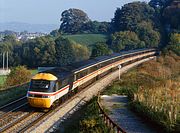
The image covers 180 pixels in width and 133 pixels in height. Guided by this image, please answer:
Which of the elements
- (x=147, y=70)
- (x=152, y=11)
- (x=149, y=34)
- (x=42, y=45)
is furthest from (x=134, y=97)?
(x=152, y=11)

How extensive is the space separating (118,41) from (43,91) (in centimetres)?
7505

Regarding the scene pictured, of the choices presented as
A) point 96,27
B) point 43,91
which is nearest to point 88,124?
point 43,91

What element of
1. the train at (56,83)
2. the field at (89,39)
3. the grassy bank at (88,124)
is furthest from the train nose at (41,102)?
Result: the field at (89,39)

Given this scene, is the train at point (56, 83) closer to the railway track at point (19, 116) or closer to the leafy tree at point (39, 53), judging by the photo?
the railway track at point (19, 116)

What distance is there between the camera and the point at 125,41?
94562 millimetres

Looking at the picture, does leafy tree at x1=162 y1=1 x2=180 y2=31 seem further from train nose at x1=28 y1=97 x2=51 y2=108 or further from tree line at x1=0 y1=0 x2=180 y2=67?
train nose at x1=28 y1=97 x2=51 y2=108

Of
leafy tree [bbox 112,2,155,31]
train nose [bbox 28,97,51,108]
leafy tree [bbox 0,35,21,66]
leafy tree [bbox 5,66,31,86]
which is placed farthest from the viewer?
leafy tree [bbox 112,2,155,31]

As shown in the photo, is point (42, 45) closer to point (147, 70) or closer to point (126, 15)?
point (126, 15)

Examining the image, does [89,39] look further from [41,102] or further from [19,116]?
[19,116]

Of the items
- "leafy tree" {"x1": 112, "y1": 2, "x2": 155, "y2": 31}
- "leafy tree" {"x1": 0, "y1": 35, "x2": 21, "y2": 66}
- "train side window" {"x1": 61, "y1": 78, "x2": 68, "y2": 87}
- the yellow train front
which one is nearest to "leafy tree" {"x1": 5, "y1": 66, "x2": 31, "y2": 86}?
"train side window" {"x1": 61, "y1": 78, "x2": 68, "y2": 87}

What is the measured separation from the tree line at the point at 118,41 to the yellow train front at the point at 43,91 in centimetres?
4877

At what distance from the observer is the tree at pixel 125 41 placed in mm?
94312

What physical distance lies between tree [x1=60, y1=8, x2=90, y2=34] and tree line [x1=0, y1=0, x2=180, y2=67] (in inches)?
405

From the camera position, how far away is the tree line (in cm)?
8519
